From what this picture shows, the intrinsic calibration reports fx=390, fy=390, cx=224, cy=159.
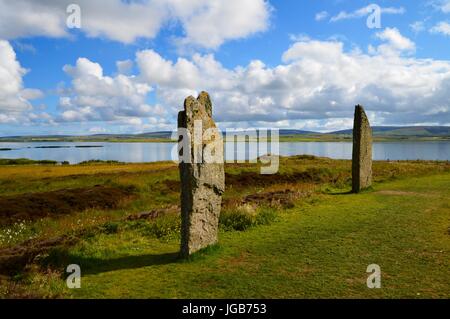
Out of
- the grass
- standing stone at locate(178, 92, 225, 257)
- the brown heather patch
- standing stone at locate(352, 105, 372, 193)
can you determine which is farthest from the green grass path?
the brown heather patch

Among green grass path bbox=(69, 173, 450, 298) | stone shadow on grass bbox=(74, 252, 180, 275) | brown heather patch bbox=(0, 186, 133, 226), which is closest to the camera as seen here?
green grass path bbox=(69, 173, 450, 298)

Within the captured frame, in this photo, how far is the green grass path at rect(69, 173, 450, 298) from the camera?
933 centimetres

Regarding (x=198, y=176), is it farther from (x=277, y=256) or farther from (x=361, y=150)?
(x=361, y=150)

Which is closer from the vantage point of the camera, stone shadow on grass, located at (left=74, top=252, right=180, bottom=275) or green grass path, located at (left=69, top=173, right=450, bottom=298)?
green grass path, located at (left=69, top=173, right=450, bottom=298)

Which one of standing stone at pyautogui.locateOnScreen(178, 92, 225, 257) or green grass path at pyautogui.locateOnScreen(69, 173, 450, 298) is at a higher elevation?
standing stone at pyautogui.locateOnScreen(178, 92, 225, 257)

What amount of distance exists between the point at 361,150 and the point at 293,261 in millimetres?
13991

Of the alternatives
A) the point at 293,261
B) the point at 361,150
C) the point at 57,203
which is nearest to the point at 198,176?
the point at 293,261

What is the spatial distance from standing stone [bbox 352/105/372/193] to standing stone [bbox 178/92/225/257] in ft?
44.3

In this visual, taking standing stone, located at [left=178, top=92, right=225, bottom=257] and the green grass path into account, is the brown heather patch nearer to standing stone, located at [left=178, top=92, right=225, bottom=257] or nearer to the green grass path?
the green grass path

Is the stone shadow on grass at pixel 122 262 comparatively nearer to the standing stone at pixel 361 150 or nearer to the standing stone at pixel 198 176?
the standing stone at pixel 198 176

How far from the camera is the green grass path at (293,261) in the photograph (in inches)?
367

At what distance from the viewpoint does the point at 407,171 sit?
1350 inches

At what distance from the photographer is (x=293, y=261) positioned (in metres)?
11.3
